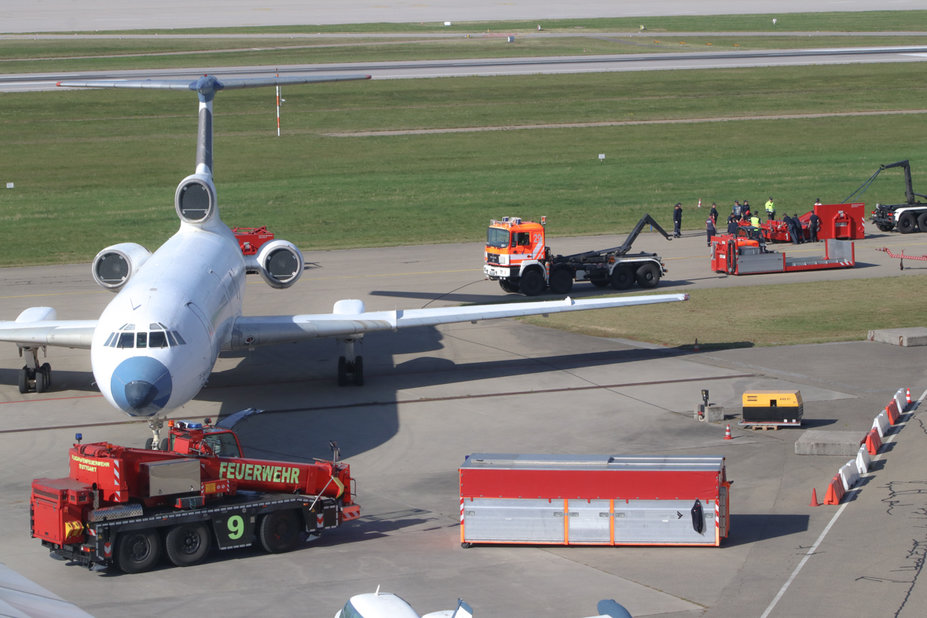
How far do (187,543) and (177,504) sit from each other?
0.73 meters

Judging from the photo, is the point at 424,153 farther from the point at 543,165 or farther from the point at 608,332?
the point at 608,332

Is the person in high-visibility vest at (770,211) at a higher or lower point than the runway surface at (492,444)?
higher

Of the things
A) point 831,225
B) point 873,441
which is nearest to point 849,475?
point 873,441

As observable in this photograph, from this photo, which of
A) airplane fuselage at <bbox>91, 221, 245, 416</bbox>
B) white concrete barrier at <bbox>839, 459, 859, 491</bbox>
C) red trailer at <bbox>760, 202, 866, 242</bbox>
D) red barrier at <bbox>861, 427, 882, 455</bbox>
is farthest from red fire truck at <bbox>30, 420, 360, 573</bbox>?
red trailer at <bbox>760, 202, 866, 242</bbox>

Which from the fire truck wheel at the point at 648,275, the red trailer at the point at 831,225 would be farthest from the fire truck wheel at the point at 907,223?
the fire truck wheel at the point at 648,275

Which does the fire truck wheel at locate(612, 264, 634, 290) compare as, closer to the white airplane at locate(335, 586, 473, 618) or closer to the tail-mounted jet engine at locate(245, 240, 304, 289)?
the tail-mounted jet engine at locate(245, 240, 304, 289)

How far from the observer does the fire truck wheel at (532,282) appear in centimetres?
4709

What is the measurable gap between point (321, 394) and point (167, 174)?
152 feet

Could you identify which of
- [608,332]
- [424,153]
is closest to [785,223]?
[608,332]

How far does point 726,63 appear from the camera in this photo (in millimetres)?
112062

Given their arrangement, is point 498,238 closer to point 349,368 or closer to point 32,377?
point 349,368

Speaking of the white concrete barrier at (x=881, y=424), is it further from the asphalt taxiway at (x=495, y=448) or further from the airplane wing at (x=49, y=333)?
the airplane wing at (x=49, y=333)

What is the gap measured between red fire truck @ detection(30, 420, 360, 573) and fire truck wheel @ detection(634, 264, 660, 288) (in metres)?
27.1

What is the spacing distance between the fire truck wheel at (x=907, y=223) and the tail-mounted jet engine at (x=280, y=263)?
34.3 m
